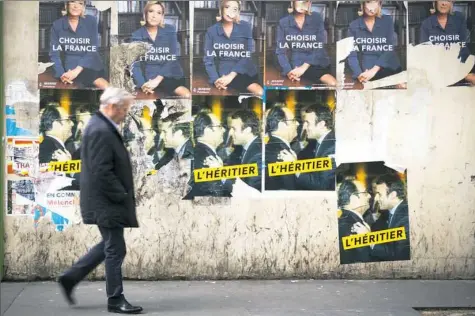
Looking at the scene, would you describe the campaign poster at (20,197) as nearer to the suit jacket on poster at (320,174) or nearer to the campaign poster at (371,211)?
the suit jacket on poster at (320,174)

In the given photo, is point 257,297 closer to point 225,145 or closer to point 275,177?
point 275,177

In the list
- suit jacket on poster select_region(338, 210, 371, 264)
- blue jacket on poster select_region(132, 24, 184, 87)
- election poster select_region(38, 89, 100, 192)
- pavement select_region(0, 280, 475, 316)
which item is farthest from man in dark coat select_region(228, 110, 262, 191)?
election poster select_region(38, 89, 100, 192)

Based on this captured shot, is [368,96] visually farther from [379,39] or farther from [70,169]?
[70,169]

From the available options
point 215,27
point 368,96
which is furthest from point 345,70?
point 215,27

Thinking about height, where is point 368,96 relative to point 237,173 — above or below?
above

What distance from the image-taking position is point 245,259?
27.7 feet

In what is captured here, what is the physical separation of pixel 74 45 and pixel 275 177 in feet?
7.28

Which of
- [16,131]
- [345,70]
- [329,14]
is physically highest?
[329,14]

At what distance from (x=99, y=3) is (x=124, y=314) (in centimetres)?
289

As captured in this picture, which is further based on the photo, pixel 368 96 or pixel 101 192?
pixel 368 96

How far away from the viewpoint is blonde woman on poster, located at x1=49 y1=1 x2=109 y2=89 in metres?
8.19

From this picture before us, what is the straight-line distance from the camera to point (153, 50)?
8258 mm

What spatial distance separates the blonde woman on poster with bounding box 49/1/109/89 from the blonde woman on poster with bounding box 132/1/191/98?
0.36 m

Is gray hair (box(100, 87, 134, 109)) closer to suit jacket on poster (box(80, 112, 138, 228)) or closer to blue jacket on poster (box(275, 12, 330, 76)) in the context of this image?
suit jacket on poster (box(80, 112, 138, 228))
